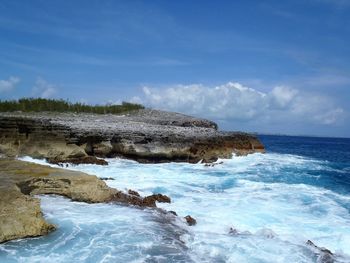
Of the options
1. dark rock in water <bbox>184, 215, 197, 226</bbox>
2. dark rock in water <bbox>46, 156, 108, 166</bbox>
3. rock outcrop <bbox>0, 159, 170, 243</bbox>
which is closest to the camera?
rock outcrop <bbox>0, 159, 170, 243</bbox>

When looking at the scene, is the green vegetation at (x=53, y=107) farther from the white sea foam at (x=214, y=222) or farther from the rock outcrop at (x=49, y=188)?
the rock outcrop at (x=49, y=188)

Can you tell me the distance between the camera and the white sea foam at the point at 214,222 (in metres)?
9.49

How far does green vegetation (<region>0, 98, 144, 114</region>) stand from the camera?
1492 inches

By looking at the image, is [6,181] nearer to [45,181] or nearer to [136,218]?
[45,181]

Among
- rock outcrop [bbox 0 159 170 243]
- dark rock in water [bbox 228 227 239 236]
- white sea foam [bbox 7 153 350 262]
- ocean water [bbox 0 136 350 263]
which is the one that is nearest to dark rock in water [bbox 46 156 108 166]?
white sea foam [bbox 7 153 350 262]

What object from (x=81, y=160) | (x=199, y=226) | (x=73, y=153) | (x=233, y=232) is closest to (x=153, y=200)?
(x=199, y=226)

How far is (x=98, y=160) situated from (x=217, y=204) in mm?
11217

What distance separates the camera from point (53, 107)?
41625 mm

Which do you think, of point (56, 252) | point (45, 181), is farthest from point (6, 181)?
point (56, 252)

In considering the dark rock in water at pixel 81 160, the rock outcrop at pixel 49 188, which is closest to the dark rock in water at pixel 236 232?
the rock outcrop at pixel 49 188

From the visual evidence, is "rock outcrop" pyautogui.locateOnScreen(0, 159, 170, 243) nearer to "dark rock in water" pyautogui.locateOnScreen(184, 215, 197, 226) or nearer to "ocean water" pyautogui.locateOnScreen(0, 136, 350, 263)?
"ocean water" pyautogui.locateOnScreen(0, 136, 350, 263)

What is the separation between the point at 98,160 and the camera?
24.2m

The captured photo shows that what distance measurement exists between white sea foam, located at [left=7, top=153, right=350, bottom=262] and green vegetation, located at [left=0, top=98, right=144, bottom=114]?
20.3m

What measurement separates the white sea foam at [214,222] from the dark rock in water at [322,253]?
20 cm
